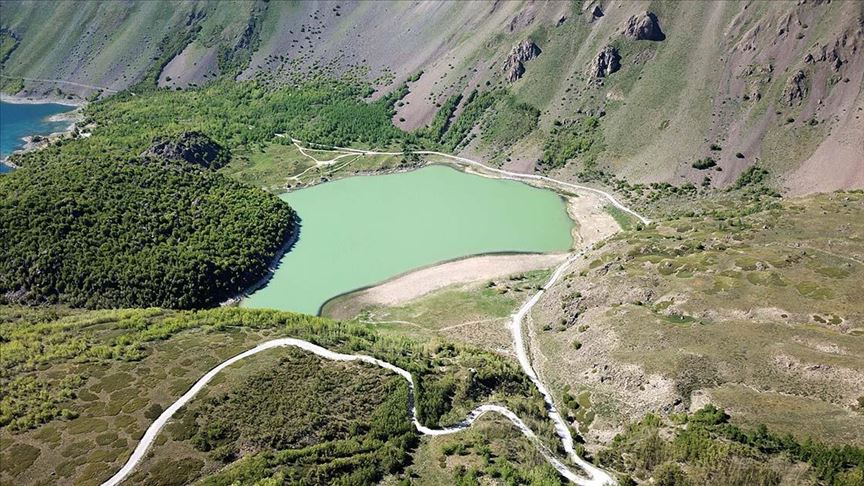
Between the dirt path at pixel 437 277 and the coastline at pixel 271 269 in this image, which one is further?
the coastline at pixel 271 269

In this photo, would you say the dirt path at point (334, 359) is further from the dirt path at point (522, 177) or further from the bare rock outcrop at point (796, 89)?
the bare rock outcrop at point (796, 89)

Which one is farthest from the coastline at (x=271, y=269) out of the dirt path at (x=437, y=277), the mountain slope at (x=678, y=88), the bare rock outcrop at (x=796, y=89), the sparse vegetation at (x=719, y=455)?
the bare rock outcrop at (x=796, y=89)

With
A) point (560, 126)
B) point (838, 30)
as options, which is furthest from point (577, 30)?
point (838, 30)

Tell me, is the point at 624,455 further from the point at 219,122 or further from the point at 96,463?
the point at 219,122

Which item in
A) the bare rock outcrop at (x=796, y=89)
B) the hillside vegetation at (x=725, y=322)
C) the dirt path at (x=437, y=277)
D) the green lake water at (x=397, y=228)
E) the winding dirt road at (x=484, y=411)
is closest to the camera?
the winding dirt road at (x=484, y=411)

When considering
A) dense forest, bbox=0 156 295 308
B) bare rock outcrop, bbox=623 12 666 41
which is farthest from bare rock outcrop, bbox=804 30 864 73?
dense forest, bbox=0 156 295 308

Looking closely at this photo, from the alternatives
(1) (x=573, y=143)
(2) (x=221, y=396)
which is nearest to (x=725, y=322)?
(2) (x=221, y=396)
